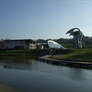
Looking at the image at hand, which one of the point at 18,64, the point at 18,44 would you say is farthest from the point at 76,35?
the point at 18,64

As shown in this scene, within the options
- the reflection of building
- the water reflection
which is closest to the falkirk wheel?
the reflection of building

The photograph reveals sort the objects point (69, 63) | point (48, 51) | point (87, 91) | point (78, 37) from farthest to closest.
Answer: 1. point (78, 37)
2. point (48, 51)
3. point (69, 63)
4. point (87, 91)

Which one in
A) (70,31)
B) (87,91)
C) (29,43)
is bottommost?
(87,91)

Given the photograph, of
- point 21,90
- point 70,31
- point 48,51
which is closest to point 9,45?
point 48,51

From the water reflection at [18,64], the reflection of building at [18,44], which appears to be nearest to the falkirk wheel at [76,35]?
the reflection of building at [18,44]

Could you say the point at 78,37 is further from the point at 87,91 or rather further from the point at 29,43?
the point at 87,91

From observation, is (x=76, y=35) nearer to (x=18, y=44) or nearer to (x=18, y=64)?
(x=18, y=44)

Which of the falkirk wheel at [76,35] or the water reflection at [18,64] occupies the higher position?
the falkirk wheel at [76,35]

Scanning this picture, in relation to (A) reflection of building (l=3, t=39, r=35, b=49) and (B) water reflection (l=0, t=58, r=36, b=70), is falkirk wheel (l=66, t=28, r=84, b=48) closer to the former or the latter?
(A) reflection of building (l=3, t=39, r=35, b=49)

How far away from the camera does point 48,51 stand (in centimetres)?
6638

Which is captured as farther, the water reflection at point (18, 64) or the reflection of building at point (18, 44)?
the reflection of building at point (18, 44)

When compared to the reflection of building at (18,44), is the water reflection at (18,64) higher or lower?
lower

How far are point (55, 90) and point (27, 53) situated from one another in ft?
169

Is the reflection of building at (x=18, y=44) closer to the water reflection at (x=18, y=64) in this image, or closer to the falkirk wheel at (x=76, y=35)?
the falkirk wheel at (x=76, y=35)
